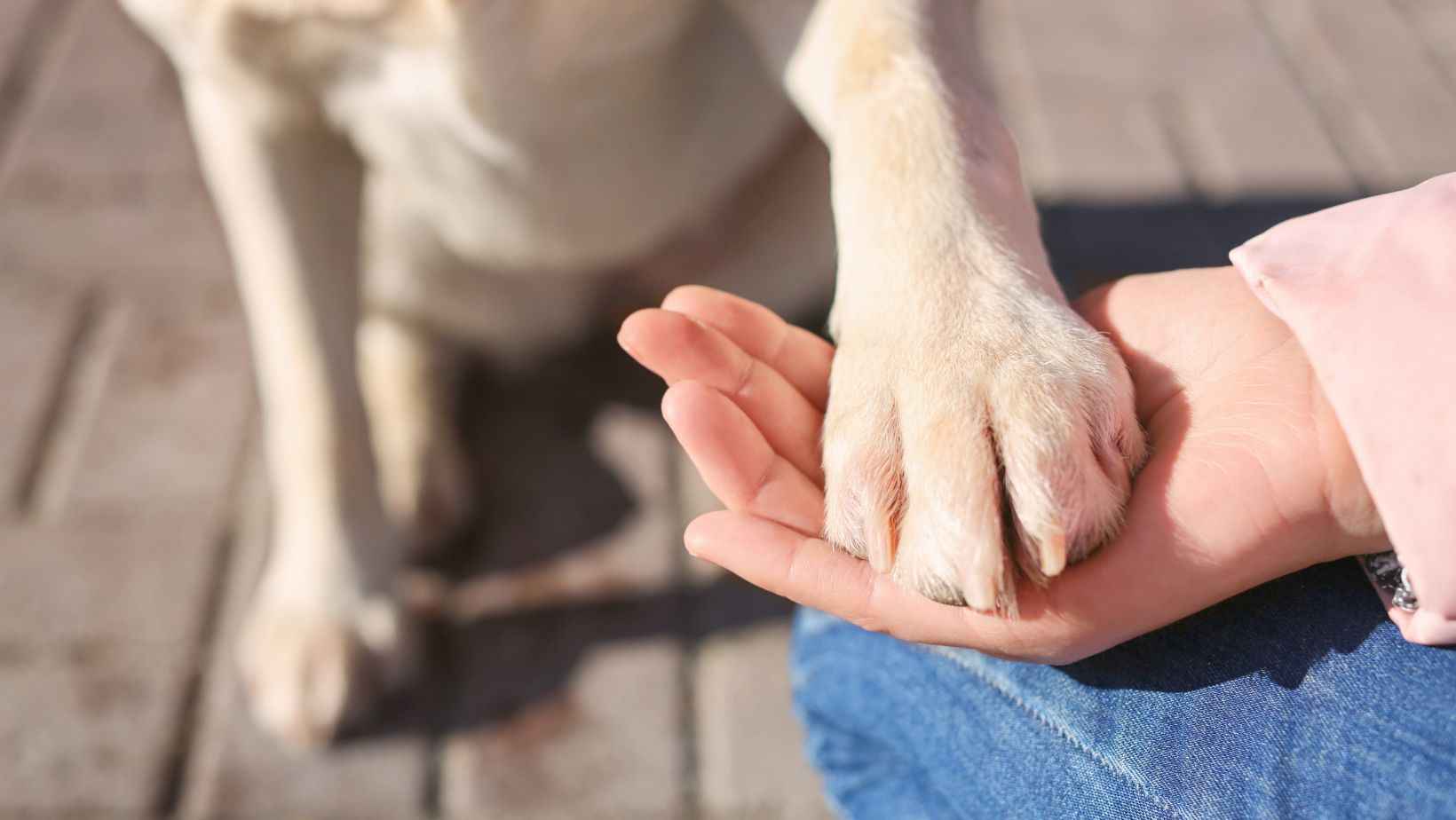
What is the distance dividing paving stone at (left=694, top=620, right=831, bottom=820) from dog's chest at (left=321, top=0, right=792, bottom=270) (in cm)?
60

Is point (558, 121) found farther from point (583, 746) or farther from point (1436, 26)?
point (1436, 26)

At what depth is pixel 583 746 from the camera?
1486 millimetres

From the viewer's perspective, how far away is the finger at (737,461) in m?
0.77

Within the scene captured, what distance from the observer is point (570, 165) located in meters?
1.29

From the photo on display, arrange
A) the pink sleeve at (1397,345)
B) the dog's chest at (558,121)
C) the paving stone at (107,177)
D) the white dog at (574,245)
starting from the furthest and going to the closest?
the paving stone at (107,177) → the dog's chest at (558,121) → the white dog at (574,245) → the pink sleeve at (1397,345)

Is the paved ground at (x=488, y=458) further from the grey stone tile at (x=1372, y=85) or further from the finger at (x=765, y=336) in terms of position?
the finger at (x=765, y=336)

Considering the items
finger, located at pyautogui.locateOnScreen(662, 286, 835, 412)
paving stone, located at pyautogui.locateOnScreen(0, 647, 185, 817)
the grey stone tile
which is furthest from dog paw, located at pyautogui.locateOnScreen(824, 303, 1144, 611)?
the grey stone tile

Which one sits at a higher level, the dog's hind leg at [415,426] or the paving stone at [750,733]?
the dog's hind leg at [415,426]

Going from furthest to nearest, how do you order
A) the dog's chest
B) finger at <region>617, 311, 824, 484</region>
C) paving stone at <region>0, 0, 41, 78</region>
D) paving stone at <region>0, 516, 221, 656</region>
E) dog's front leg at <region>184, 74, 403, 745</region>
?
paving stone at <region>0, 0, 41, 78</region>, paving stone at <region>0, 516, 221, 656</region>, dog's front leg at <region>184, 74, 403, 745</region>, the dog's chest, finger at <region>617, 311, 824, 484</region>

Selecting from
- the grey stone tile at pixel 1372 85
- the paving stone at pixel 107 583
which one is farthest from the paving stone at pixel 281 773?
the grey stone tile at pixel 1372 85

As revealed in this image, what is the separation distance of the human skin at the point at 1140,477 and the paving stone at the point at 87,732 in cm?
108

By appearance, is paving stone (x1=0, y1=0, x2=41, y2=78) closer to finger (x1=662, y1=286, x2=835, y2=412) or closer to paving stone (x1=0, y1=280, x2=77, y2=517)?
paving stone (x1=0, y1=280, x2=77, y2=517)

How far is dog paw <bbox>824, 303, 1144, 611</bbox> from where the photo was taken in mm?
678

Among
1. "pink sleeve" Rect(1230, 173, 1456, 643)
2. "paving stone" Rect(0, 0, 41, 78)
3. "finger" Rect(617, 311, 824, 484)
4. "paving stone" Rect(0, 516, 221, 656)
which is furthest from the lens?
"paving stone" Rect(0, 0, 41, 78)
